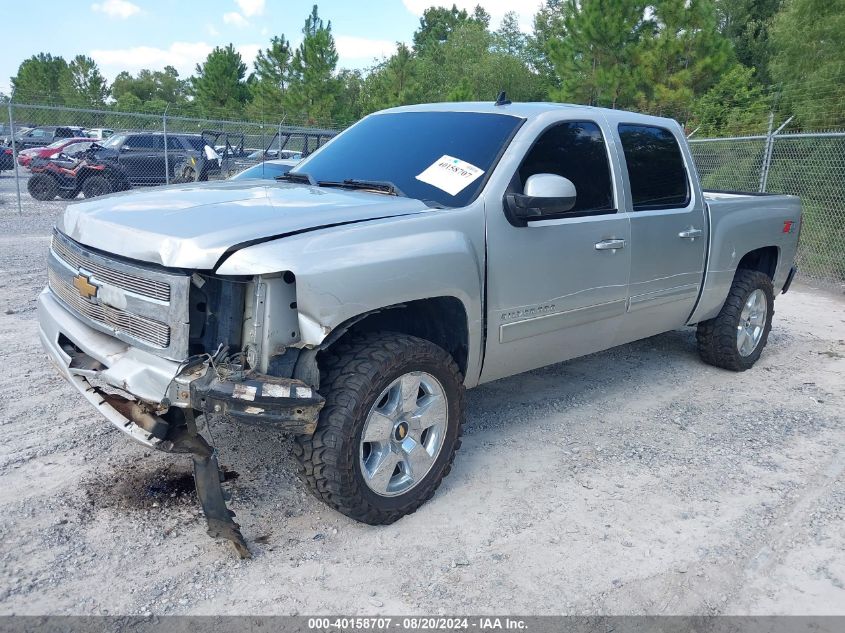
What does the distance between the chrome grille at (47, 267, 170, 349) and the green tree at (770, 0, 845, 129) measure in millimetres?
15562

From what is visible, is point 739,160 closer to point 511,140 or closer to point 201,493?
point 511,140

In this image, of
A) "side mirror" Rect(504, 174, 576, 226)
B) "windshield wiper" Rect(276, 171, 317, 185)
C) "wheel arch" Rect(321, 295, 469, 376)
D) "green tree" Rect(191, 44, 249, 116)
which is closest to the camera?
"wheel arch" Rect(321, 295, 469, 376)

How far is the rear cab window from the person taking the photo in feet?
15.1

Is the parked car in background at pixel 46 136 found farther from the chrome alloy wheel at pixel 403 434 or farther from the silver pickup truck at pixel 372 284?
the chrome alloy wheel at pixel 403 434

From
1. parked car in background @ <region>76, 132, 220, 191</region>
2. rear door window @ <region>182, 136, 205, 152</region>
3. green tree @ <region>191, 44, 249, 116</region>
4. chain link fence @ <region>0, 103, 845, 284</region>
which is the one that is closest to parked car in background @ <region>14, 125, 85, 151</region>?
chain link fence @ <region>0, 103, 845, 284</region>

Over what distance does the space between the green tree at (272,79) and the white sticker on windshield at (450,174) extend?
35609 millimetres

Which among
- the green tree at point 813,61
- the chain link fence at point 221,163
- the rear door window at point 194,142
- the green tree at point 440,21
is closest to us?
the chain link fence at point 221,163

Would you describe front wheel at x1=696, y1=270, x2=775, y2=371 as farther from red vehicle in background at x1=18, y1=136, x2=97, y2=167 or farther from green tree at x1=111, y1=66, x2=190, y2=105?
green tree at x1=111, y1=66, x2=190, y2=105

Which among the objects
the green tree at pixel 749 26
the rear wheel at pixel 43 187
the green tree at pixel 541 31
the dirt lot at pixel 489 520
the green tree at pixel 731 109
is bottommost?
the dirt lot at pixel 489 520

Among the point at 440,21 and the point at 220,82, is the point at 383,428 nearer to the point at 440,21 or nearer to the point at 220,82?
the point at 220,82

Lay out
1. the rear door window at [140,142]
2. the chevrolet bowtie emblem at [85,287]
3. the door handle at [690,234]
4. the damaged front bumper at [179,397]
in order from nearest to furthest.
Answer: the damaged front bumper at [179,397], the chevrolet bowtie emblem at [85,287], the door handle at [690,234], the rear door window at [140,142]

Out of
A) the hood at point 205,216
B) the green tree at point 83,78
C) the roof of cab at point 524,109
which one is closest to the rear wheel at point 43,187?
the roof of cab at point 524,109

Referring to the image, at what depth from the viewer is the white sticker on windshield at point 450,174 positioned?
371cm

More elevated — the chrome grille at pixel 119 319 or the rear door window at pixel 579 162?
the rear door window at pixel 579 162
